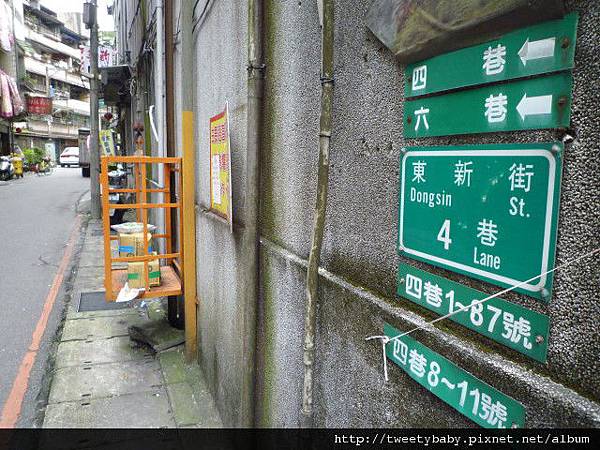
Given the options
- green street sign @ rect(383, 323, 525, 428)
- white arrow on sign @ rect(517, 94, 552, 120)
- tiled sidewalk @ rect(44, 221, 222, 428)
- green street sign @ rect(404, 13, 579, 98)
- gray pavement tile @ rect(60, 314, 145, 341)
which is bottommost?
tiled sidewalk @ rect(44, 221, 222, 428)

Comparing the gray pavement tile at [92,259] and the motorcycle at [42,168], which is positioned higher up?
the motorcycle at [42,168]

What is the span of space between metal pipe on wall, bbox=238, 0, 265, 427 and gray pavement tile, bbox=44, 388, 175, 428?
1545 mm

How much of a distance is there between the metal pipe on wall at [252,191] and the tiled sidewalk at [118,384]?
1.45 m

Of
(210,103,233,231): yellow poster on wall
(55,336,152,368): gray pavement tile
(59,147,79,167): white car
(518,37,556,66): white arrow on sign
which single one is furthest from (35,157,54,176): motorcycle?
(518,37,556,66): white arrow on sign

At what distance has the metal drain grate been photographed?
697 cm

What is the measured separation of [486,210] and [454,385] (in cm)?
49

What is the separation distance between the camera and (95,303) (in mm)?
7219

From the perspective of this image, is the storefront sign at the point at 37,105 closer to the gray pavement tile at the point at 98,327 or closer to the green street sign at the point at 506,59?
the gray pavement tile at the point at 98,327

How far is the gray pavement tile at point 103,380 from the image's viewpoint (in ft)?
14.6

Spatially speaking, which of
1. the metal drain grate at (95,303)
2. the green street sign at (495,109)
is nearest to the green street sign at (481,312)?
the green street sign at (495,109)

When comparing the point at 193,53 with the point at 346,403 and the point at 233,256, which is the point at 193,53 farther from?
the point at 346,403

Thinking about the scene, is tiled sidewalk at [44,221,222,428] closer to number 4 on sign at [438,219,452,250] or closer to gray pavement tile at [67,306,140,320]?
gray pavement tile at [67,306,140,320]

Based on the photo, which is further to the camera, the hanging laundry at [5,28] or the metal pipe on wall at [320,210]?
the hanging laundry at [5,28]

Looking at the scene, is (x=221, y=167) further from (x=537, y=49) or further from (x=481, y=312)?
(x=537, y=49)
